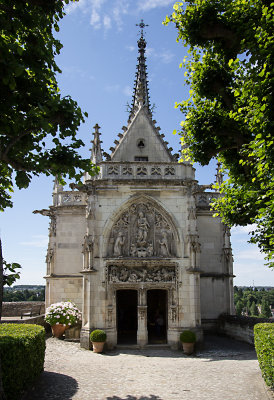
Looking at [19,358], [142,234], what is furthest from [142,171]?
[19,358]

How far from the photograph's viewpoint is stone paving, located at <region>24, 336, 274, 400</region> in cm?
938

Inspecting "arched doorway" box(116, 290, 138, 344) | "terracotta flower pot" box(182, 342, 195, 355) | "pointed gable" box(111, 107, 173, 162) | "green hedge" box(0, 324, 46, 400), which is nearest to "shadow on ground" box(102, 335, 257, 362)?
"terracotta flower pot" box(182, 342, 195, 355)

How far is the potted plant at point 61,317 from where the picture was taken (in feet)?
58.3

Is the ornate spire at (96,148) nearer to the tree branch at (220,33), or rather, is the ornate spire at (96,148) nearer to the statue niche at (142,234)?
the statue niche at (142,234)

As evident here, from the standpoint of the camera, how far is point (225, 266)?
20781 mm

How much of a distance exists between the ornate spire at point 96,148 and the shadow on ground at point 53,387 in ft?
33.4

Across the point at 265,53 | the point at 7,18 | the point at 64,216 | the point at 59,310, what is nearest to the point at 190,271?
the point at 59,310

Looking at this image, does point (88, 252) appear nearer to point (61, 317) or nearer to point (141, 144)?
point (61, 317)

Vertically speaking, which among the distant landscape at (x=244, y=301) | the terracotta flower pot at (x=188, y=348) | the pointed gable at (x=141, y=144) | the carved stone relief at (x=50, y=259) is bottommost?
the distant landscape at (x=244, y=301)

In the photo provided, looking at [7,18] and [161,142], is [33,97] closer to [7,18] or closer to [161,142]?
[7,18]

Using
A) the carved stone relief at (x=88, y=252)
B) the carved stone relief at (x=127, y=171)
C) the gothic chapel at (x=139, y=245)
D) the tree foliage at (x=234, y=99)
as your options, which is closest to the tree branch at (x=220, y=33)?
the tree foliage at (x=234, y=99)

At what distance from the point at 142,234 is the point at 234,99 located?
828 cm

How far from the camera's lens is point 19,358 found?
329 inches

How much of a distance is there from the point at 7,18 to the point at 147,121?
1307 centimetres
